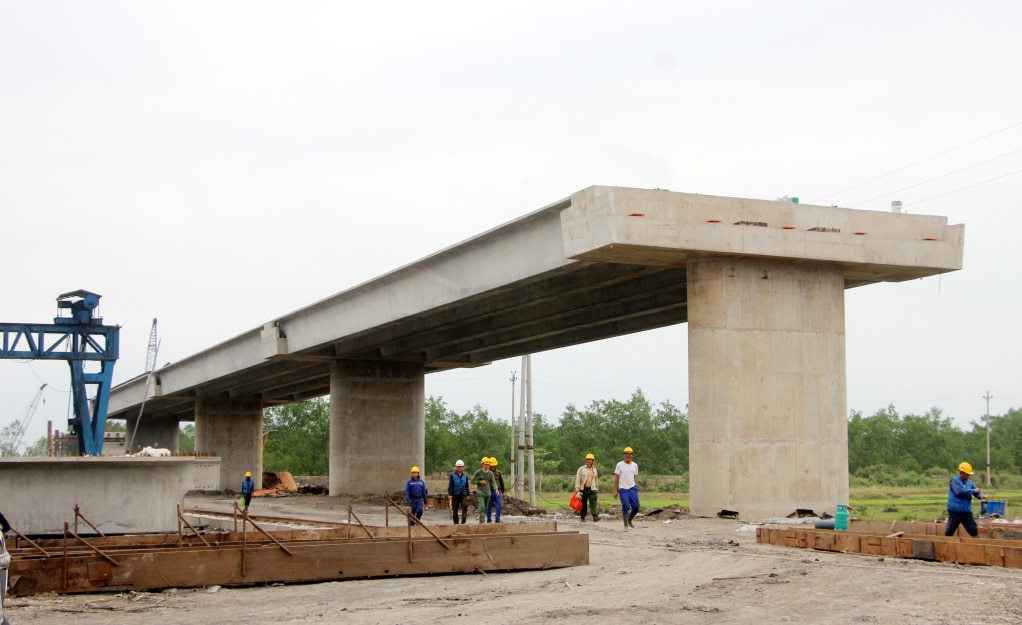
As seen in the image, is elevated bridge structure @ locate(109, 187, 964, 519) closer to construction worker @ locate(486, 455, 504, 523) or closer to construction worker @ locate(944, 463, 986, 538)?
construction worker @ locate(486, 455, 504, 523)

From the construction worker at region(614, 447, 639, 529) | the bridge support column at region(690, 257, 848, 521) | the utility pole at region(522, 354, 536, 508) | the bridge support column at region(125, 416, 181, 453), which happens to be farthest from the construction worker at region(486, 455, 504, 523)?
the bridge support column at region(125, 416, 181, 453)

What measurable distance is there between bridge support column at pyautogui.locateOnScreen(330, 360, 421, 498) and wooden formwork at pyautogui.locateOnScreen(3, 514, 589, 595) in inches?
1081

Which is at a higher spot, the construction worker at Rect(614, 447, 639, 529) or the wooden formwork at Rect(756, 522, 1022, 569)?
the construction worker at Rect(614, 447, 639, 529)

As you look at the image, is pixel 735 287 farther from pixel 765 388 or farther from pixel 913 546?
pixel 913 546

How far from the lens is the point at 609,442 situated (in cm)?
11156

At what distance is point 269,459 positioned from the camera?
106 metres

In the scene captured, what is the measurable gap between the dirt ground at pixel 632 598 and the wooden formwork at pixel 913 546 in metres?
0.26

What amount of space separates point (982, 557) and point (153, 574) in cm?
1071

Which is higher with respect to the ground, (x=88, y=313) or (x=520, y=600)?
(x=88, y=313)

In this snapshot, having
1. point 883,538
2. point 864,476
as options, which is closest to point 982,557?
point 883,538

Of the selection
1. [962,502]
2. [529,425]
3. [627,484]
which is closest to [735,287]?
[627,484]

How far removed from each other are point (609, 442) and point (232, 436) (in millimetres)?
49744

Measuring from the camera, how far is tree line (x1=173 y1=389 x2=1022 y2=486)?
338 feet

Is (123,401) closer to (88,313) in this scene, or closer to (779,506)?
(88,313)
